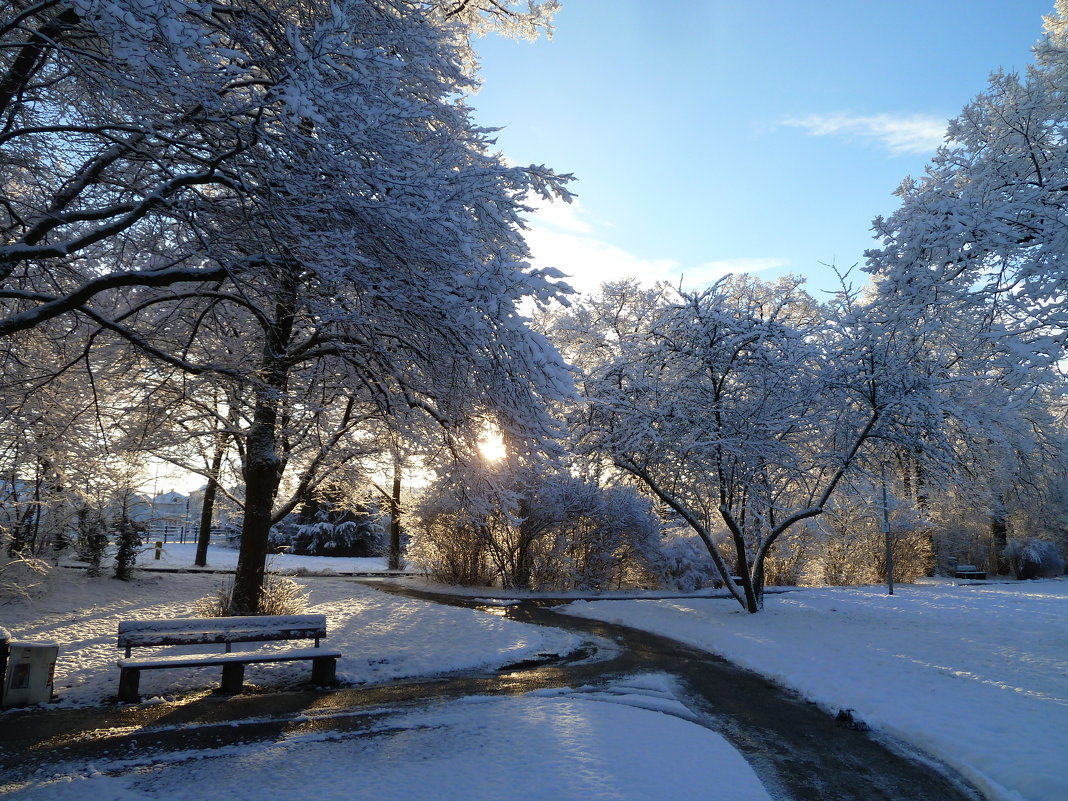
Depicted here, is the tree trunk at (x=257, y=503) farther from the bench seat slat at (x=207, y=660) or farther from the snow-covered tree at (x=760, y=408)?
the snow-covered tree at (x=760, y=408)

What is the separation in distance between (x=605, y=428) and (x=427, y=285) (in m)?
9.17

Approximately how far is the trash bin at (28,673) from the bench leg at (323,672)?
8.49 ft

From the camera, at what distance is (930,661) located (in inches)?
360

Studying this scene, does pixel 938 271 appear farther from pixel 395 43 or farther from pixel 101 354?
pixel 101 354

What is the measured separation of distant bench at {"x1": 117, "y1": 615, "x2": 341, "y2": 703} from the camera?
6.64m

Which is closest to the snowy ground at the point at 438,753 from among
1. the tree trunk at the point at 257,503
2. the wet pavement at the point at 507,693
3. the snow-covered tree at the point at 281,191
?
the wet pavement at the point at 507,693

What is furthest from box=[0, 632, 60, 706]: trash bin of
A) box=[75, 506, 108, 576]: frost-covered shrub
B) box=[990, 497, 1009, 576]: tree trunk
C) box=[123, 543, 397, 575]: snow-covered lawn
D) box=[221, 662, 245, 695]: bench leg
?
box=[990, 497, 1009, 576]: tree trunk

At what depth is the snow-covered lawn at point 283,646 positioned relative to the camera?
24.9ft

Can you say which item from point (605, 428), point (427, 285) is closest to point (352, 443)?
point (605, 428)

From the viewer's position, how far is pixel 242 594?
32.2 feet

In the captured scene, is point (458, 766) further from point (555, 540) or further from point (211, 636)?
point (555, 540)

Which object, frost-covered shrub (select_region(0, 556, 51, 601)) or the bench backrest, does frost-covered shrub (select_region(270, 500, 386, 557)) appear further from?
the bench backrest

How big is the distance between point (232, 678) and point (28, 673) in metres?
1.90

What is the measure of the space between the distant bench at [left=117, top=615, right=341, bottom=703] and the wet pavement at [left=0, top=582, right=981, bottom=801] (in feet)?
0.94
